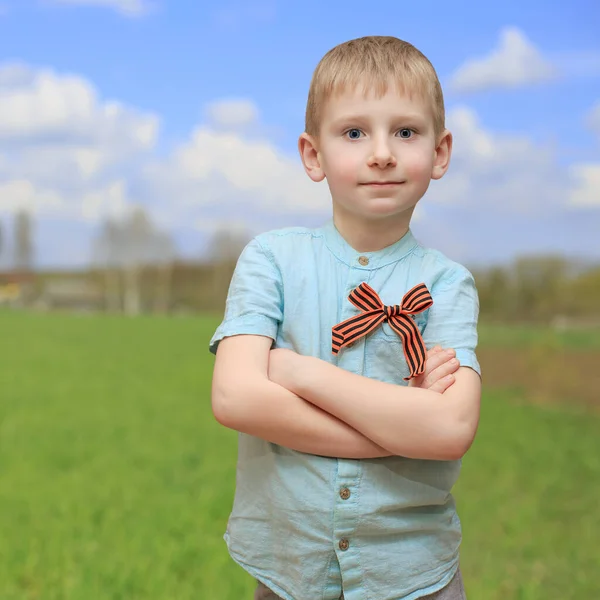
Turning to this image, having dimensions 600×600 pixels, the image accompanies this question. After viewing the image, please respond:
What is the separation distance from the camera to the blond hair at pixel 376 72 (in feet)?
5.72

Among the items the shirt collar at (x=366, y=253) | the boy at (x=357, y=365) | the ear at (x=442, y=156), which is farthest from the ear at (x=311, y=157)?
the ear at (x=442, y=156)

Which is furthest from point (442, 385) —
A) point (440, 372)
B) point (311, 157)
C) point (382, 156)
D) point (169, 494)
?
point (169, 494)

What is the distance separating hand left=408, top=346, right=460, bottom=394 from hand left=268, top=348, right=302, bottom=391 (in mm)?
276

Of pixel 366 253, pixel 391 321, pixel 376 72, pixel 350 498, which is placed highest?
pixel 376 72

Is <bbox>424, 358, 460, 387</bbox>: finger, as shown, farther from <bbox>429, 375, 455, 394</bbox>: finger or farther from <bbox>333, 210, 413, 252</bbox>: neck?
<bbox>333, 210, 413, 252</bbox>: neck

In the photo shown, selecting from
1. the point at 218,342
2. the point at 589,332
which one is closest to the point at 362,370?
the point at 218,342

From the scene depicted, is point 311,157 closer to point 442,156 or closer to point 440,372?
point 442,156

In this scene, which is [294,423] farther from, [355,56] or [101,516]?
[101,516]

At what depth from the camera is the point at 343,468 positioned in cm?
177

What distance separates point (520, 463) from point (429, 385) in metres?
4.34

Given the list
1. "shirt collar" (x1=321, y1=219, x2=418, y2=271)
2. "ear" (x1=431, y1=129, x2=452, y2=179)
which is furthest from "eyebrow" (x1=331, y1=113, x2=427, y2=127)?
"shirt collar" (x1=321, y1=219, x2=418, y2=271)

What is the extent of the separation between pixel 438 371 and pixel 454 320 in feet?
0.51

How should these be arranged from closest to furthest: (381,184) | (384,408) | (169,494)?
1. (384,408)
2. (381,184)
3. (169,494)

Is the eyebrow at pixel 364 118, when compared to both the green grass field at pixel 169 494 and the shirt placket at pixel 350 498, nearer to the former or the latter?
the shirt placket at pixel 350 498
